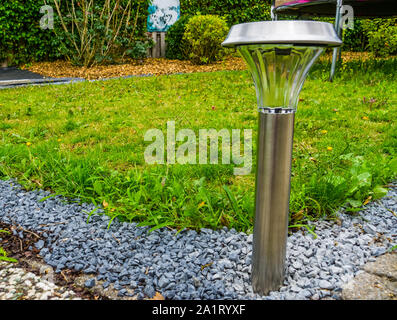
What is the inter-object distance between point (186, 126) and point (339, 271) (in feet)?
7.98

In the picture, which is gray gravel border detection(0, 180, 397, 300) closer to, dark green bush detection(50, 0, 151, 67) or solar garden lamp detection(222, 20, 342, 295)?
solar garden lamp detection(222, 20, 342, 295)

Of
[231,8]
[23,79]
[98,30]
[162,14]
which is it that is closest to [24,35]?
[98,30]

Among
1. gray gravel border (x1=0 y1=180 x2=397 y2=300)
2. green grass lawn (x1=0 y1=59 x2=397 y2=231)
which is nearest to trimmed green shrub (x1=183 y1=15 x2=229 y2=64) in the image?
green grass lawn (x1=0 y1=59 x2=397 y2=231)

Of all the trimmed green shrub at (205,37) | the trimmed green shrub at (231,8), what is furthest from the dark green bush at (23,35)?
the trimmed green shrub at (231,8)

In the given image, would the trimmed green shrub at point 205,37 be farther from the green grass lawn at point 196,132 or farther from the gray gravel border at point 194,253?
the gray gravel border at point 194,253

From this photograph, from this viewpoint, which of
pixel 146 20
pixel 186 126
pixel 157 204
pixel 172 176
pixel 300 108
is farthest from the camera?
pixel 146 20

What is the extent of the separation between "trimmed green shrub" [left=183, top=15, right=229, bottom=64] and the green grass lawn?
125 inches

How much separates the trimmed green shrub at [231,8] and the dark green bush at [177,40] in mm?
860

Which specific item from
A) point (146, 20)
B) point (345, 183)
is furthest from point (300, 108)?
point (146, 20)

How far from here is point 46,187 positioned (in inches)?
102

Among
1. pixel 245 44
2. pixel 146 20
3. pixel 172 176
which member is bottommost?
pixel 172 176

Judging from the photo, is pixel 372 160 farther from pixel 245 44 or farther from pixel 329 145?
pixel 245 44

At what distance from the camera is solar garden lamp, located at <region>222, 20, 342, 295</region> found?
114 cm

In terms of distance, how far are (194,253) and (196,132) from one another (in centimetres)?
196
